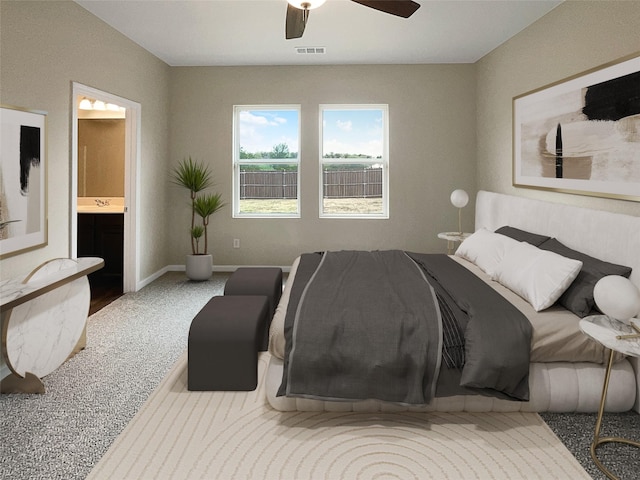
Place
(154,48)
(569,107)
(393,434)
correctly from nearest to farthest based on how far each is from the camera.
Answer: (393,434) → (569,107) → (154,48)

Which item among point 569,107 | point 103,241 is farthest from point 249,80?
point 569,107

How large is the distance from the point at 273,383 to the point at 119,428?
0.80 meters

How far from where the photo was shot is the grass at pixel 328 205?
6539 mm

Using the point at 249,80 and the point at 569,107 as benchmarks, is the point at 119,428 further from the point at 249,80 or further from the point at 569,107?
the point at 249,80

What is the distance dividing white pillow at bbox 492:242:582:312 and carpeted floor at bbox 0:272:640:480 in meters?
0.66

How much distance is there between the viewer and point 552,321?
2.70 m

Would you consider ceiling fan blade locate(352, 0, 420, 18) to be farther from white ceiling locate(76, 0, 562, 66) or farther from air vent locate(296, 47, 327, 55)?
air vent locate(296, 47, 327, 55)

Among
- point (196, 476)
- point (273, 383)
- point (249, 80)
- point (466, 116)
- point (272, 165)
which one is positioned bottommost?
point (196, 476)

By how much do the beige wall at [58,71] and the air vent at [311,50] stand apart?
1711mm

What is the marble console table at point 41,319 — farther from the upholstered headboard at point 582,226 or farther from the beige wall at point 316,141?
the upholstered headboard at point 582,226

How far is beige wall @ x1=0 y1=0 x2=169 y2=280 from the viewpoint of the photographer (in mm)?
3246

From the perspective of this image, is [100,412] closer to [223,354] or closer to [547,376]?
[223,354]

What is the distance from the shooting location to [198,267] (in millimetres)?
5922

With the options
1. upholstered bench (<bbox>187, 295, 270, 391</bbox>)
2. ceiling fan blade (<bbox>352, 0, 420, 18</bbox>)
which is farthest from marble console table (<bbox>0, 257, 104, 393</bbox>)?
ceiling fan blade (<bbox>352, 0, 420, 18</bbox>)
